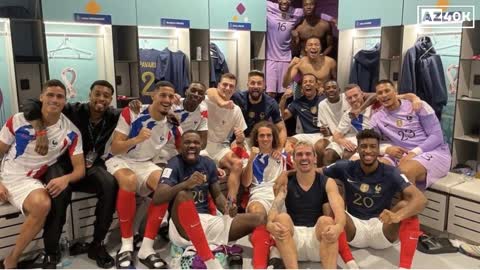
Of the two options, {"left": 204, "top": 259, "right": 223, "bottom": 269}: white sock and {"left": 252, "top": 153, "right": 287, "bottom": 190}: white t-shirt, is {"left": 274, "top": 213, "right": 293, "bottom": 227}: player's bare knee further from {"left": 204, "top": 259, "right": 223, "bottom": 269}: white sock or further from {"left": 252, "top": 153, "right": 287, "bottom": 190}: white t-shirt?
{"left": 252, "top": 153, "right": 287, "bottom": 190}: white t-shirt

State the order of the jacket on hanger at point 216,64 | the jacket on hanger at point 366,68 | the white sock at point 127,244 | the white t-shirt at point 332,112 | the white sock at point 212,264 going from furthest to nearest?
the jacket on hanger at point 216,64 → the jacket on hanger at point 366,68 → the white t-shirt at point 332,112 → the white sock at point 127,244 → the white sock at point 212,264

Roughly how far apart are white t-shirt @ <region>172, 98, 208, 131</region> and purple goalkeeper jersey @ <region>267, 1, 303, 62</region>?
2.30 metres

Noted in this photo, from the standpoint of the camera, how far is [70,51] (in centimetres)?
448

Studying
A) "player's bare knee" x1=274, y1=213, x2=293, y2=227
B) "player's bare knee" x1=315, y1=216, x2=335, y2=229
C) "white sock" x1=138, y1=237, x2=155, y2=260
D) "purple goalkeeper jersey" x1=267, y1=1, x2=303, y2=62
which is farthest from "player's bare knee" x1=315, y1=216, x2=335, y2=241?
"purple goalkeeper jersey" x1=267, y1=1, x2=303, y2=62

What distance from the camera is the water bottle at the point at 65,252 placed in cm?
279

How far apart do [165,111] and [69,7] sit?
1.83 m

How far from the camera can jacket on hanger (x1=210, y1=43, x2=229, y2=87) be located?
5.23 m

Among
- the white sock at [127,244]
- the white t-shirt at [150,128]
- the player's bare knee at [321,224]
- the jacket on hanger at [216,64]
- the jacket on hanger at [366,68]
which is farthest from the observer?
the jacket on hanger at [216,64]

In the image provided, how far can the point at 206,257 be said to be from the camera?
2561 mm

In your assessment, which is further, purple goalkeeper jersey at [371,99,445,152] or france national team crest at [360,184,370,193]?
purple goalkeeper jersey at [371,99,445,152]

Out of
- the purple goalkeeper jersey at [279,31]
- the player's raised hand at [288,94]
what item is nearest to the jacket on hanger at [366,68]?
the player's raised hand at [288,94]

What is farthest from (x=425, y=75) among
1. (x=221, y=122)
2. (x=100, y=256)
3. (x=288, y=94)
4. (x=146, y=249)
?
(x=100, y=256)

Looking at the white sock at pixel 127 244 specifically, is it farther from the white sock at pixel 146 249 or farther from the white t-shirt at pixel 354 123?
the white t-shirt at pixel 354 123

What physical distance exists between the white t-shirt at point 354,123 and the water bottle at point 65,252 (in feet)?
7.74
